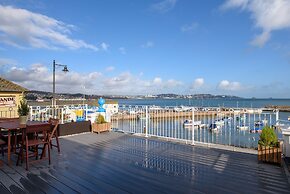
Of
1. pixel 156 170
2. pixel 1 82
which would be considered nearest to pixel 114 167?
pixel 156 170

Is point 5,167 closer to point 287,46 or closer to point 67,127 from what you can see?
point 67,127

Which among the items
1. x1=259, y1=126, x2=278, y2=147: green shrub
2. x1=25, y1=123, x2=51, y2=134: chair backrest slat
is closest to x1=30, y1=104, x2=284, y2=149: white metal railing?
x1=259, y1=126, x2=278, y2=147: green shrub

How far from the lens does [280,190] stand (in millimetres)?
3164

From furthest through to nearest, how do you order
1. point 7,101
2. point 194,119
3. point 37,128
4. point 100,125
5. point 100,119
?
1. point 7,101
2. point 194,119
3. point 100,119
4. point 100,125
5. point 37,128

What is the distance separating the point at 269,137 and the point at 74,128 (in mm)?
6322

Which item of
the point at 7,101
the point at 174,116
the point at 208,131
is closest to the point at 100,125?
the point at 174,116

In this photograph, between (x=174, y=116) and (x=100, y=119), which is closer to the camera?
(x=100, y=119)

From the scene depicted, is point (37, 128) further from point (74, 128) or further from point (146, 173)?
point (74, 128)

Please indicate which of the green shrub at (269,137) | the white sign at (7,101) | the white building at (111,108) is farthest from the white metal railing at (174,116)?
the white sign at (7,101)

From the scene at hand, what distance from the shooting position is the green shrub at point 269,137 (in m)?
4.49

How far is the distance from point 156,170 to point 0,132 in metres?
3.59

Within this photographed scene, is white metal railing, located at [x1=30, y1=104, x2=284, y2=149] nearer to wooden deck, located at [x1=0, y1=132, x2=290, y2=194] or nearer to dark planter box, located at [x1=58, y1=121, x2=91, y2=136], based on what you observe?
dark planter box, located at [x1=58, y1=121, x2=91, y2=136]

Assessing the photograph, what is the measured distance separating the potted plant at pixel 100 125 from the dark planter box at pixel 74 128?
0.28m

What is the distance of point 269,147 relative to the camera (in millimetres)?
4469
